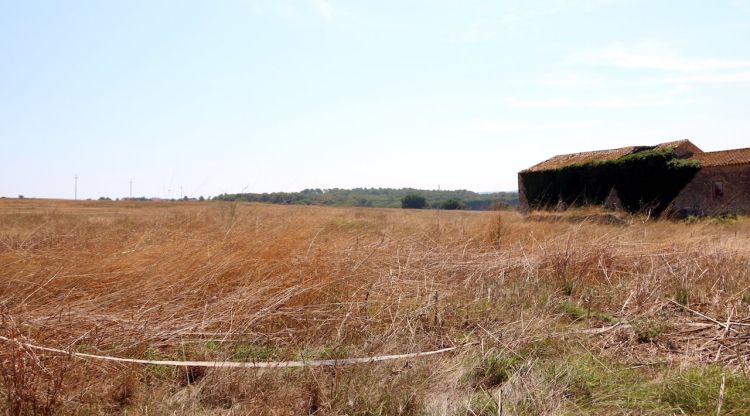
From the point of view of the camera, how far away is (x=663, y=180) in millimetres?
22188

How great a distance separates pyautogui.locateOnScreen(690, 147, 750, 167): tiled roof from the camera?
21125 millimetres

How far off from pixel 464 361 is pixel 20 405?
2311 mm

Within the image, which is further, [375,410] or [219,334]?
[219,334]

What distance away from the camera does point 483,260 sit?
6.37 metres

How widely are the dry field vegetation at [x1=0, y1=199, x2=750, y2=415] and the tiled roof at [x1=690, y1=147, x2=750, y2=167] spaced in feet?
59.2

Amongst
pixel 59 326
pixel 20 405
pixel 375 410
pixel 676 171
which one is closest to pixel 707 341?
pixel 375 410

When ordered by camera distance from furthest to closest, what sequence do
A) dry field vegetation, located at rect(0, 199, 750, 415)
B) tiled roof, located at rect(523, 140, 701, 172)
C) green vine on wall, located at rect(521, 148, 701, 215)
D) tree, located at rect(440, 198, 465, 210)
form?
tree, located at rect(440, 198, 465, 210), tiled roof, located at rect(523, 140, 701, 172), green vine on wall, located at rect(521, 148, 701, 215), dry field vegetation, located at rect(0, 199, 750, 415)

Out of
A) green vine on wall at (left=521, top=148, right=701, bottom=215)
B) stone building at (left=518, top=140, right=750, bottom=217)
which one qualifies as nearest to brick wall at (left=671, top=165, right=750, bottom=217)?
stone building at (left=518, top=140, right=750, bottom=217)

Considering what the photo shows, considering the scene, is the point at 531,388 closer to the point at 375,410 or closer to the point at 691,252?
the point at 375,410

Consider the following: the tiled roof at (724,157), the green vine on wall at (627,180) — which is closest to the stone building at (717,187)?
the tiled roof at (724,157)

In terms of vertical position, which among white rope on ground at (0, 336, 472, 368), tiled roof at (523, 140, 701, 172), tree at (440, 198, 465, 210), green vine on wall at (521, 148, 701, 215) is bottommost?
white rope on ground at (0, 336, 472, 368)

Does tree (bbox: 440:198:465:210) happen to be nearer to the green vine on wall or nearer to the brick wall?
the green vine on wall

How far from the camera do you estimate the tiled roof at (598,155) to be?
23.6m

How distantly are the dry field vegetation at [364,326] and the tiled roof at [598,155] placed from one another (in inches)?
765
